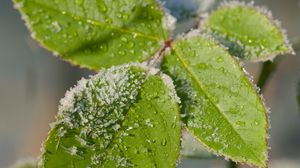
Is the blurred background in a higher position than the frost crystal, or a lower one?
higher

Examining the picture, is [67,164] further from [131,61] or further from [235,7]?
[235,7]

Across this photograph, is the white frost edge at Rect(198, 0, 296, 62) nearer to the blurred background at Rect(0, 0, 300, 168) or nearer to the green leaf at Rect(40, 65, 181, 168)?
the green leaf at Rect(40, 65, 181, 168)

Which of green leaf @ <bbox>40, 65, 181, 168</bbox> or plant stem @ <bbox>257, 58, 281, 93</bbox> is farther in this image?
plant stem @ <bbox>257, 58, 281, 93</bbox>

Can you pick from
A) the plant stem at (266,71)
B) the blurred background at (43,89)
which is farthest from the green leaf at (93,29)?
the blurred background at (43,89)

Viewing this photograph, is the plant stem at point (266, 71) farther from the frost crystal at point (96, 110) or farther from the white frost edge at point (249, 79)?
the frost crystal at point (96, 110)

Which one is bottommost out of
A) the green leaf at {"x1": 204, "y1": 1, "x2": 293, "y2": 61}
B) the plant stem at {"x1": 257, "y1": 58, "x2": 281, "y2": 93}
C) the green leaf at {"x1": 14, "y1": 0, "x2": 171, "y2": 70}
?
the green leaf at {"x1": 14, "y1": 0, "x2": 171, "y2": 70}

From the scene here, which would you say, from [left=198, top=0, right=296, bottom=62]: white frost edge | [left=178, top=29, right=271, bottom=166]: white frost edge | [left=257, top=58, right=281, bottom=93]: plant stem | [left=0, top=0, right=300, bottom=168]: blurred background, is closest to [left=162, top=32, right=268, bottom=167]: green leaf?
[left=178, top=29, right=271, bottom=166]: white frost edge

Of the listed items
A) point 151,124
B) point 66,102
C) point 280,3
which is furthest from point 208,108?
point 280,3
